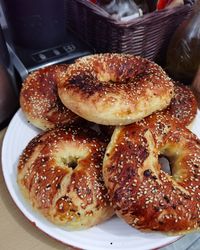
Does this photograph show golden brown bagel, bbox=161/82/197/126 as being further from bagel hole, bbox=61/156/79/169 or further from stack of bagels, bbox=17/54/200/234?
bagel hole, bbox=61/156/79/169

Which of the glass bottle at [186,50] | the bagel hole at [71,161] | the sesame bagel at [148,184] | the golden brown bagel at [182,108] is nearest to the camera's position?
the sesame bagel at [148,184]

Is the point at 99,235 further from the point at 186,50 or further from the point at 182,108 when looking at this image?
the point at 186,50

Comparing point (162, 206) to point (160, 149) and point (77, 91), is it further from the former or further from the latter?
point (77, 91)

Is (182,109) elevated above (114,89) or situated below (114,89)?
below

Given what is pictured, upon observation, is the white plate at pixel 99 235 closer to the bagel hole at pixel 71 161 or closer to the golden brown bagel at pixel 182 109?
the bagel hole at pixel 71 161

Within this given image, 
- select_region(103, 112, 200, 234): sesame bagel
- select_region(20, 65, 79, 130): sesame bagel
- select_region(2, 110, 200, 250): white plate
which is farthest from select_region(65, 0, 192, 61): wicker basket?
select_region(2, 110, 200, 250): white plate

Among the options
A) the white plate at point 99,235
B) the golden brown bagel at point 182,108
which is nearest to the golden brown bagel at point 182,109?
the golden brown bagel at point 182,108

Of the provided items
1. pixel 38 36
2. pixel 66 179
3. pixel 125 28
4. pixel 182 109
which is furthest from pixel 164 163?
pixel 38 36
